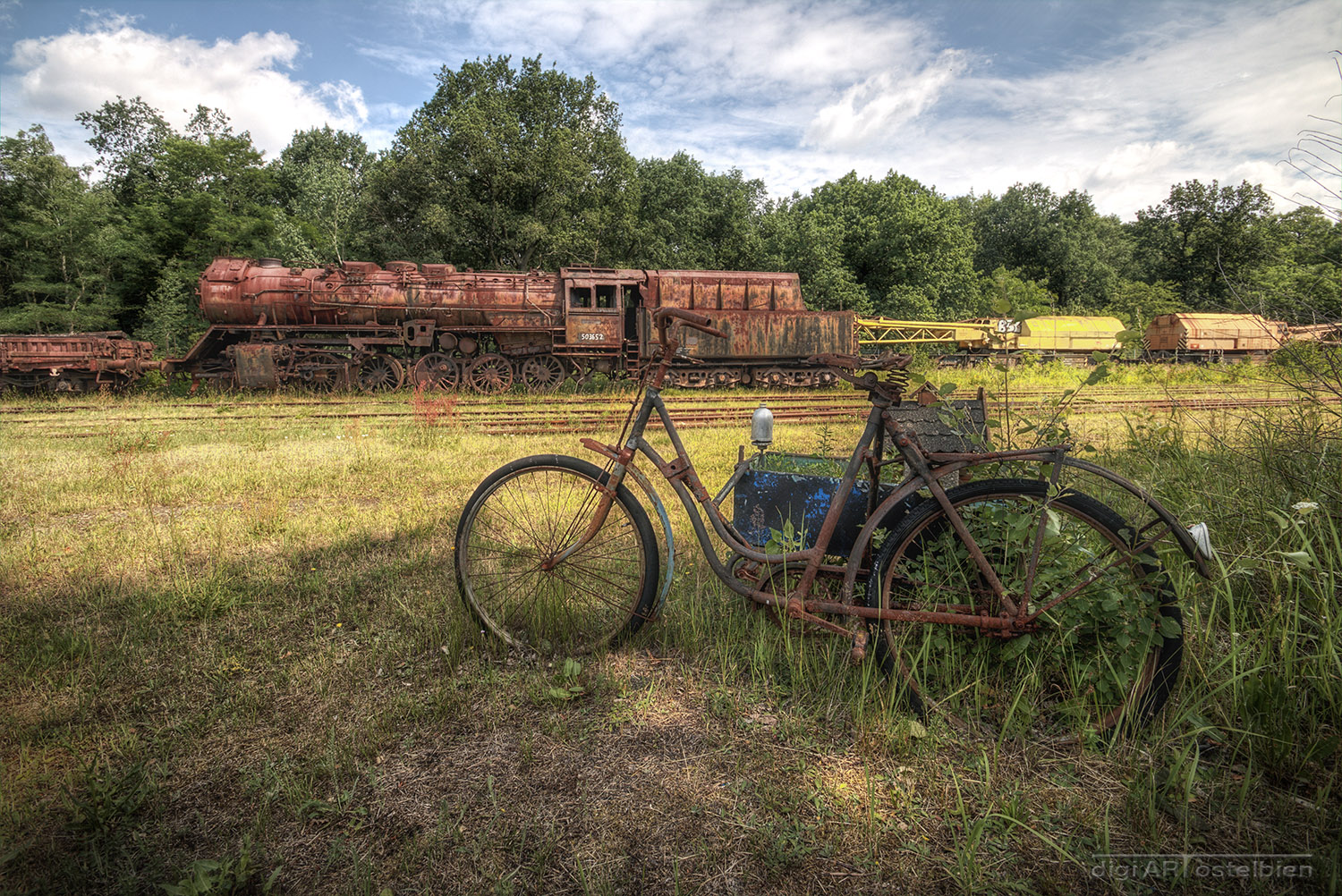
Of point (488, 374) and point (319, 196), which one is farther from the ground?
point (319, 196)

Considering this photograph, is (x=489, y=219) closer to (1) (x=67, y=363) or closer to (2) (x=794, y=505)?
(1) (x=67, y=363)

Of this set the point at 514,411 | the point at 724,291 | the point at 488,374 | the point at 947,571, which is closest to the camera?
the point at 947,571

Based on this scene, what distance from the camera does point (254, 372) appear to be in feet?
44.3

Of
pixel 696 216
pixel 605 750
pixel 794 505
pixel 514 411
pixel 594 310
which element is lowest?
pixel 605 750

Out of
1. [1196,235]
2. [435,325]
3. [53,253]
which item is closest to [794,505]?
[435,325]

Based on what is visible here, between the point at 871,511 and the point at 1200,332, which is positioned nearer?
the point at 871,511

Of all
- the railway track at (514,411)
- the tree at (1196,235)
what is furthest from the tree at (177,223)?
the tree at (1196,235)

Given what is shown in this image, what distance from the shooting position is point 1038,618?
2209 millimetres

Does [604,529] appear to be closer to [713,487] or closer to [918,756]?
[918,756]

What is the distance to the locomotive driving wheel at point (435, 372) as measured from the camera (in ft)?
46.4

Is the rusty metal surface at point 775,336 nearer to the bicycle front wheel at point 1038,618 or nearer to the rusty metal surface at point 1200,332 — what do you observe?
the bicycle front wheel at point 1038,618

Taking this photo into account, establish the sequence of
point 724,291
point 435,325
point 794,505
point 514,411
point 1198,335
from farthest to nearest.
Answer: point 1198,335 → point 724,291 → point 435,325 → point 514,411 → point 794,505

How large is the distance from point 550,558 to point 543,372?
40.5 ft

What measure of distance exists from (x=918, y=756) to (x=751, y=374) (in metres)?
14.4
